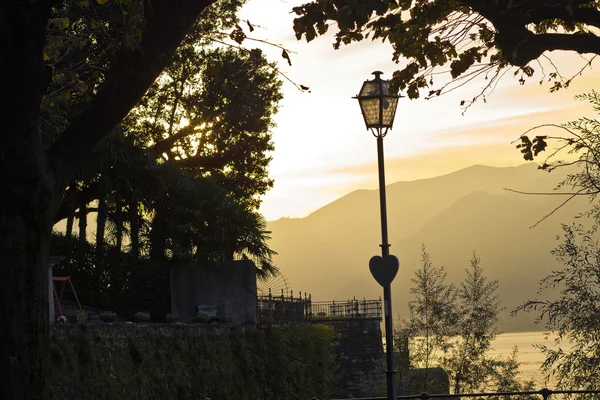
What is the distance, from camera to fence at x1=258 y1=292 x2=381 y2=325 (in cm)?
3090

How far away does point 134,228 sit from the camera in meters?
26.8

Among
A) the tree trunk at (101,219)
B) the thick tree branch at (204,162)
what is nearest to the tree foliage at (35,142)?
the tree trunk at (101,219)

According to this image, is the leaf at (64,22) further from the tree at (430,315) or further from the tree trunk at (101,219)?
the tree at (430,315)

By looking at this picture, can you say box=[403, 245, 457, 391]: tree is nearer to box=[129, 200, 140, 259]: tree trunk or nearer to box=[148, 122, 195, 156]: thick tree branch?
box=[148, 122, 195, 156]: thick tree branch

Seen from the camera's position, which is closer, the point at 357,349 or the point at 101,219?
the point at 101,219

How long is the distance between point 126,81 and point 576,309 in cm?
1391

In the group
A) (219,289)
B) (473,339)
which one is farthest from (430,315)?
(219,289)

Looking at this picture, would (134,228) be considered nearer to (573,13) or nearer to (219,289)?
(219,289)

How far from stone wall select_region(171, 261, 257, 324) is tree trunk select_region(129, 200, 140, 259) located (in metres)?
1.25

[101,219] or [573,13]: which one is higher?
[101,219]

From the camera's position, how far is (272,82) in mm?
38875

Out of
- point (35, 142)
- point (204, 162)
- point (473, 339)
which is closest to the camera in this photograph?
point (35, 142)

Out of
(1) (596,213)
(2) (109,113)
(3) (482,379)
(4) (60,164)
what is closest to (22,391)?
(4) (60,164)

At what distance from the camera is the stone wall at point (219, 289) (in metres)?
26.9
